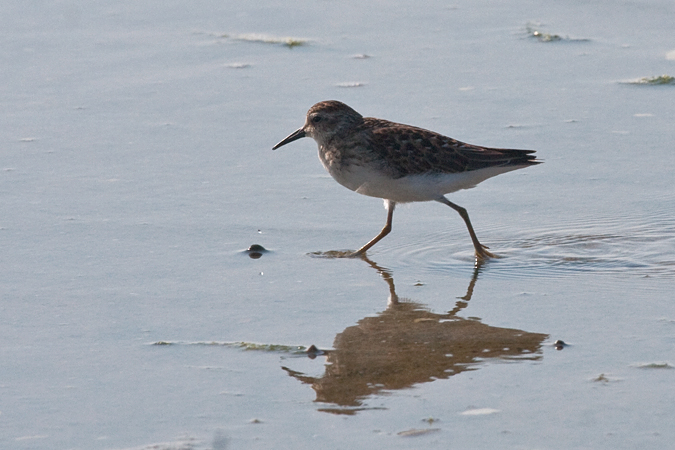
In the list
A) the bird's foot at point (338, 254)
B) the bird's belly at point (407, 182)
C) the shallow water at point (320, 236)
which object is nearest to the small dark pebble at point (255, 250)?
the shallow water at point (320, 236)

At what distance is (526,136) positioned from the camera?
26.6 feet

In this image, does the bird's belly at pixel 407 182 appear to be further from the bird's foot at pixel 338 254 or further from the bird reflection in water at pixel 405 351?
the bird reflection in water at pixel 405 351

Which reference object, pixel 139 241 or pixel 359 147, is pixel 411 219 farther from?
pixel 139 241

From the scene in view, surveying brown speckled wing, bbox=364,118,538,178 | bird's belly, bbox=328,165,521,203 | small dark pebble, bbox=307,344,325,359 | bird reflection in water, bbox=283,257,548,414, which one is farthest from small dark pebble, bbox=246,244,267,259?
small dark pebble, bbox=307,344,325,359

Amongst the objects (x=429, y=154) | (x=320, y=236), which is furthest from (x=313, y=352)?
(x=429, y=154)

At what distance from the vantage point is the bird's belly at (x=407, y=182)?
655 centimetres

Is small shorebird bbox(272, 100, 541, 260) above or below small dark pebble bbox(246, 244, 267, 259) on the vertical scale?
above

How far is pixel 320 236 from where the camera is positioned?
6.62 metres

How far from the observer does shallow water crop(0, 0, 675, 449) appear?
4.23 m

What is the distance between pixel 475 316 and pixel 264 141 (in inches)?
132

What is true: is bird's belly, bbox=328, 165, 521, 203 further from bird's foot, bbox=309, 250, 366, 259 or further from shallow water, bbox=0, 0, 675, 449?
bird's foot, bbox=309, 250, 366, 259

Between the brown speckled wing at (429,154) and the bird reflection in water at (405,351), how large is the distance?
1.31m

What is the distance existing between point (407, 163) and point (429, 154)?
0.17m

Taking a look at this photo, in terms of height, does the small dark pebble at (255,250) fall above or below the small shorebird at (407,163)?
below
